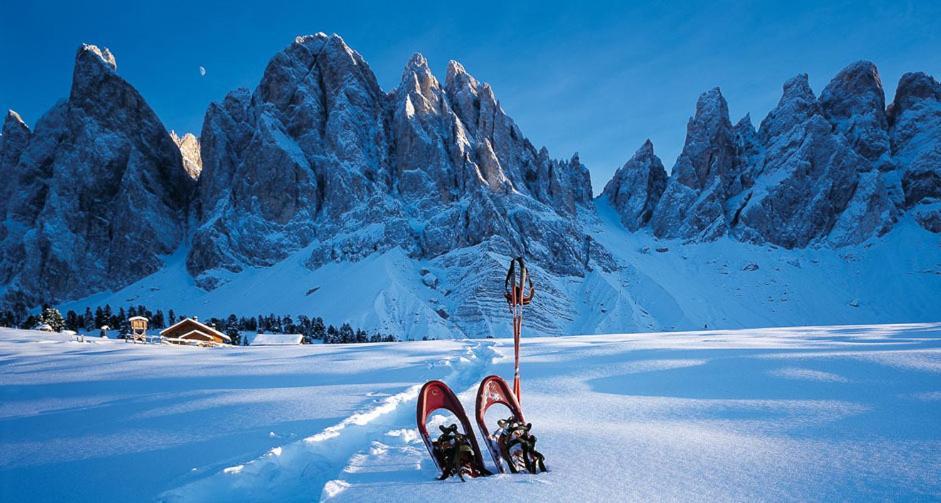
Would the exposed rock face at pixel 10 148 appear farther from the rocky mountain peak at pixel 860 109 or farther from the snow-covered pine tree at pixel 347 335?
the rocky mountain peak at pixel 860 109

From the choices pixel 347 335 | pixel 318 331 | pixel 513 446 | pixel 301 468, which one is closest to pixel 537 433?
pixel 513 446

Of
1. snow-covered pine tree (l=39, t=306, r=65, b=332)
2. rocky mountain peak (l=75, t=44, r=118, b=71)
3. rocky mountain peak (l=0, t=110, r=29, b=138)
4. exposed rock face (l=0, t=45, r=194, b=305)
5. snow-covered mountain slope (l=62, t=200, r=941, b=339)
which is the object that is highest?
rocky mountain peak (l=75, t=44, r=118, b=71)

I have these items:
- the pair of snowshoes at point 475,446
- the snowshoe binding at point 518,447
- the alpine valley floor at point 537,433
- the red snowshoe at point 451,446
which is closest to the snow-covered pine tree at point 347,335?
the alpine valley floor at point 537,433

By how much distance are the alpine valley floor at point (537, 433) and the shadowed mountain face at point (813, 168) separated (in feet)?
422

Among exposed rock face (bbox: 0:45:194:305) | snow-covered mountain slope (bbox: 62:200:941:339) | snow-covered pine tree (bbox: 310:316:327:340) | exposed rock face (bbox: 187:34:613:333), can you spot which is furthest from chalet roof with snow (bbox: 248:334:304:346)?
exposed rock face (bbox: 0:45:194:305)

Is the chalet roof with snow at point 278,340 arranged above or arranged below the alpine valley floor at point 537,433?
below

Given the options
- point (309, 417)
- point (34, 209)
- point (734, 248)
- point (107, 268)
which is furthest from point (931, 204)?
Answer: point (34, 209)

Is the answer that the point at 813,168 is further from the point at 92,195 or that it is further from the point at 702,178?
the point at 92,195

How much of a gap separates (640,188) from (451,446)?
157192 millimetres

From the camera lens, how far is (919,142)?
124 metres

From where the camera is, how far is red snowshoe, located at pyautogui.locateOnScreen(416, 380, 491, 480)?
545cm

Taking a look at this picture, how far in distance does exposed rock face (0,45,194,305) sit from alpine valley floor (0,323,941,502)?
124 m

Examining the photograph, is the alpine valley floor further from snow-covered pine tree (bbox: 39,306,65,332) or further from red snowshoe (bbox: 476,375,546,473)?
snow-covered pine tree (bbox: 39,306,65,332)

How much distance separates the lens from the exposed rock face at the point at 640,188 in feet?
484
